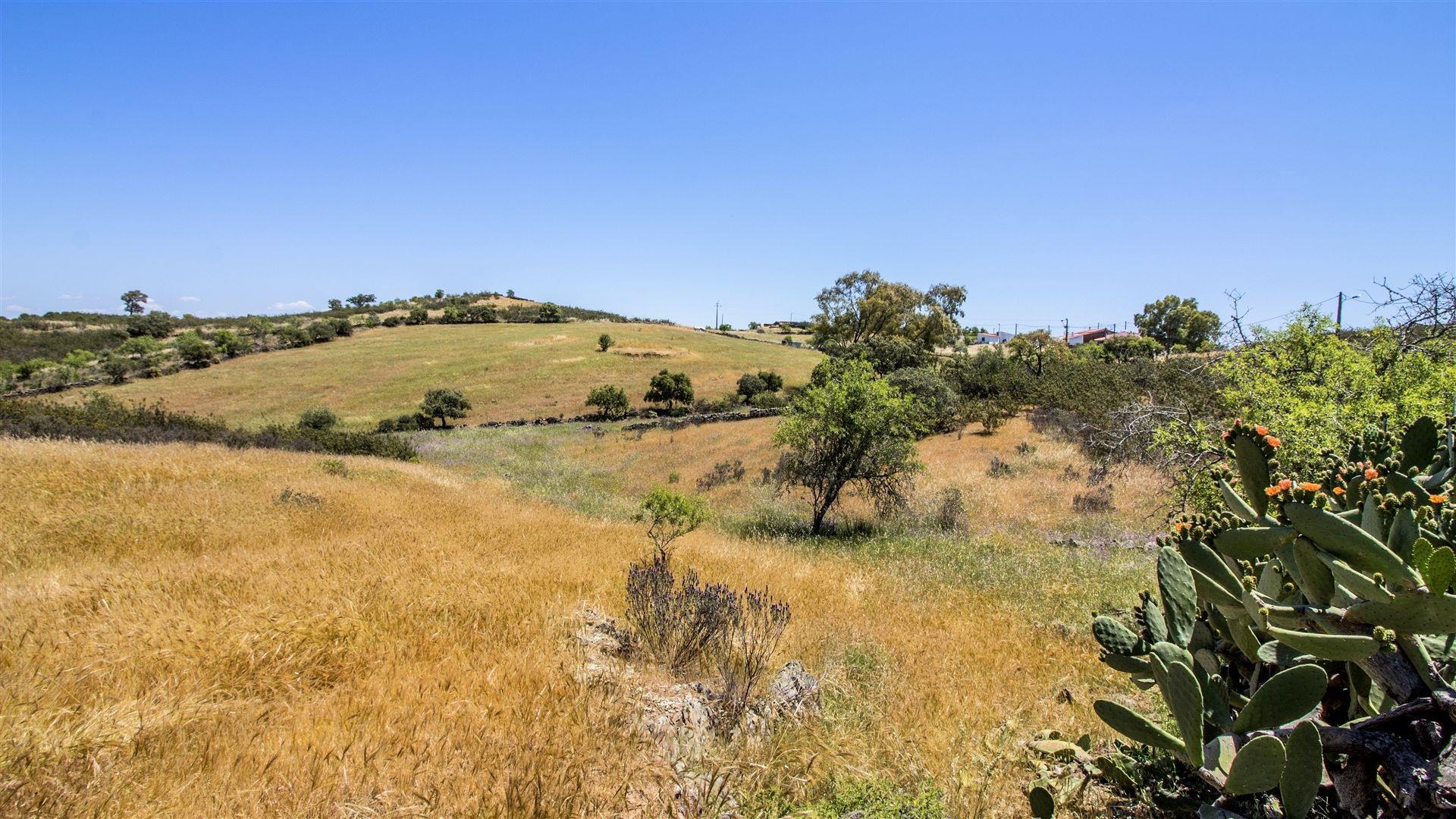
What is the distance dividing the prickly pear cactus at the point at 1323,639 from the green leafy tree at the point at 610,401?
4531 centimetres

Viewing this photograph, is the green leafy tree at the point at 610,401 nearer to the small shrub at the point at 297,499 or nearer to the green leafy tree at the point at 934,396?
the green leafy tree at the point at 934,396

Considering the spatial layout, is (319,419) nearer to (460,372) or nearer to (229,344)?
(460,372)

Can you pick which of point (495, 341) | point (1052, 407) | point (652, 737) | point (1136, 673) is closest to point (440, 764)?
point (652, 737)

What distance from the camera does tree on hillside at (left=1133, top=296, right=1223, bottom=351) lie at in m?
62.1

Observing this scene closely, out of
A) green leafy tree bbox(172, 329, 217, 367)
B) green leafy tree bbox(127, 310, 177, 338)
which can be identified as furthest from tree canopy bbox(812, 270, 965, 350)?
green leafy tree bbox(127, 310, 177, 338)

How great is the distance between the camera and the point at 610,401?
46.7m

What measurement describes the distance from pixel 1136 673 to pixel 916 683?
8.21 feet

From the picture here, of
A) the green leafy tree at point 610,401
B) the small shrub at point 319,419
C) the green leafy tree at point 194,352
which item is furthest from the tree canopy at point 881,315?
the green leafy tree at point 194,352

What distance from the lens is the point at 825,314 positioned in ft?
203

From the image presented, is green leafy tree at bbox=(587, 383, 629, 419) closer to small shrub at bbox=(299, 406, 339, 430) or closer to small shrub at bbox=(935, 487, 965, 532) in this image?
small shrub at bbox=(299, 406, 339, 430)

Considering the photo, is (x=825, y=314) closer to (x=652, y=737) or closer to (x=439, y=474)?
(x=439, y=474)

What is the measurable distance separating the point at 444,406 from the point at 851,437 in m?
39.0

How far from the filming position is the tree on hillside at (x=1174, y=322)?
2443 inches

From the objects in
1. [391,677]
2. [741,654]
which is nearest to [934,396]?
[741,654]
